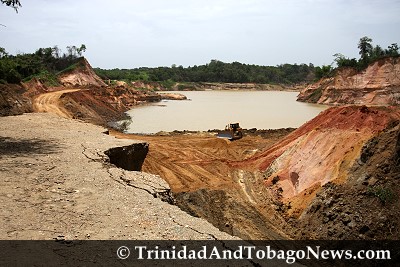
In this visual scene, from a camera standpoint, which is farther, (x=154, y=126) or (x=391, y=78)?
(x=391, y=78)

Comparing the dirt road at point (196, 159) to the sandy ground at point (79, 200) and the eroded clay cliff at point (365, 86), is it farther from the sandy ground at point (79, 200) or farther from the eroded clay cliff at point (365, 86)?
the eroded clay cliff at point (365, 86)

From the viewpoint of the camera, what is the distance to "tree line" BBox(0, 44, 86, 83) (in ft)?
106

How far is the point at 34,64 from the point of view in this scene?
44.2m

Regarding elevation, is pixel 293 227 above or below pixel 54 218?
below

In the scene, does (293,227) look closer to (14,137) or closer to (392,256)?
(392,256)

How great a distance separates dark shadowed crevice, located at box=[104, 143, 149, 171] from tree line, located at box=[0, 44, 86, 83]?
74.2 ft

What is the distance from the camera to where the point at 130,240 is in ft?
16.8

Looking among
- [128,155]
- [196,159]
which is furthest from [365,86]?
[128,155]

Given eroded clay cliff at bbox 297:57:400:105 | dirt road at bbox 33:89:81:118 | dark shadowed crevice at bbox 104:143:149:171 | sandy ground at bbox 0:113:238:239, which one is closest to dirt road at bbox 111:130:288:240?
dark shadowed crevice at bbox 104:143:149:171

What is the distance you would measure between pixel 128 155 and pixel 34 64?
39.2 meters

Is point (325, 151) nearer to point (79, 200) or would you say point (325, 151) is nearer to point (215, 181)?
point (215, 181)

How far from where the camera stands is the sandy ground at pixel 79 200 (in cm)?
535

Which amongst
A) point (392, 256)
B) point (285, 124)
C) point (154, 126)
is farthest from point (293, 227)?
point (285, 124)

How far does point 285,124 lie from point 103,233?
3182 cm
